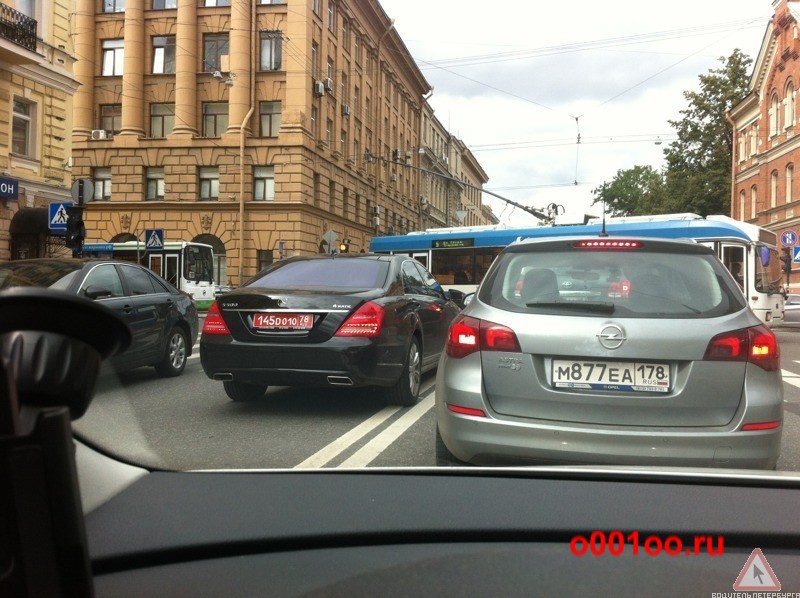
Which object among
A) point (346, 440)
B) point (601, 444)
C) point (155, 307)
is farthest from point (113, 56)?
point (601, 444)

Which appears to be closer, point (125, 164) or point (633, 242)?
point (633, 242)

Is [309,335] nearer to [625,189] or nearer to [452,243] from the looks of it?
[452,243]

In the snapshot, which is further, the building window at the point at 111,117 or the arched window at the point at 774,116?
the arched window at the point at 774,116

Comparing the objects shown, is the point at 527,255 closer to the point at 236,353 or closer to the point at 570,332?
the point at 570,332

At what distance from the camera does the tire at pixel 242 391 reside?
6238 millimetres

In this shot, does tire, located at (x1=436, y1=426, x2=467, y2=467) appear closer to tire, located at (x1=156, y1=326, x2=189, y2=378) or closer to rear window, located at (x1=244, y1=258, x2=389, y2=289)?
rear window, located at (x1=244, y1=258, x2=389, y2=289)

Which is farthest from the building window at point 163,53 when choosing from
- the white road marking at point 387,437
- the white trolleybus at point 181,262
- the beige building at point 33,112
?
the white road marking at point 387,437

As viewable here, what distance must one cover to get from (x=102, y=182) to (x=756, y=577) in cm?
3510

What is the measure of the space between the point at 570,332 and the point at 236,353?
338 centimetres

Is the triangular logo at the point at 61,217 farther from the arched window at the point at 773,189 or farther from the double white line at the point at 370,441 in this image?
the arched window at the point at 773,189

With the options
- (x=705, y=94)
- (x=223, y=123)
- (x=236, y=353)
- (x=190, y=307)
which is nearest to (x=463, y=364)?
(x=236, y=353)

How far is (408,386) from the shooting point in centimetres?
636

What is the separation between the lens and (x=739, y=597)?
139 cm

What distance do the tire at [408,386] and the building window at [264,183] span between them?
26.9m
